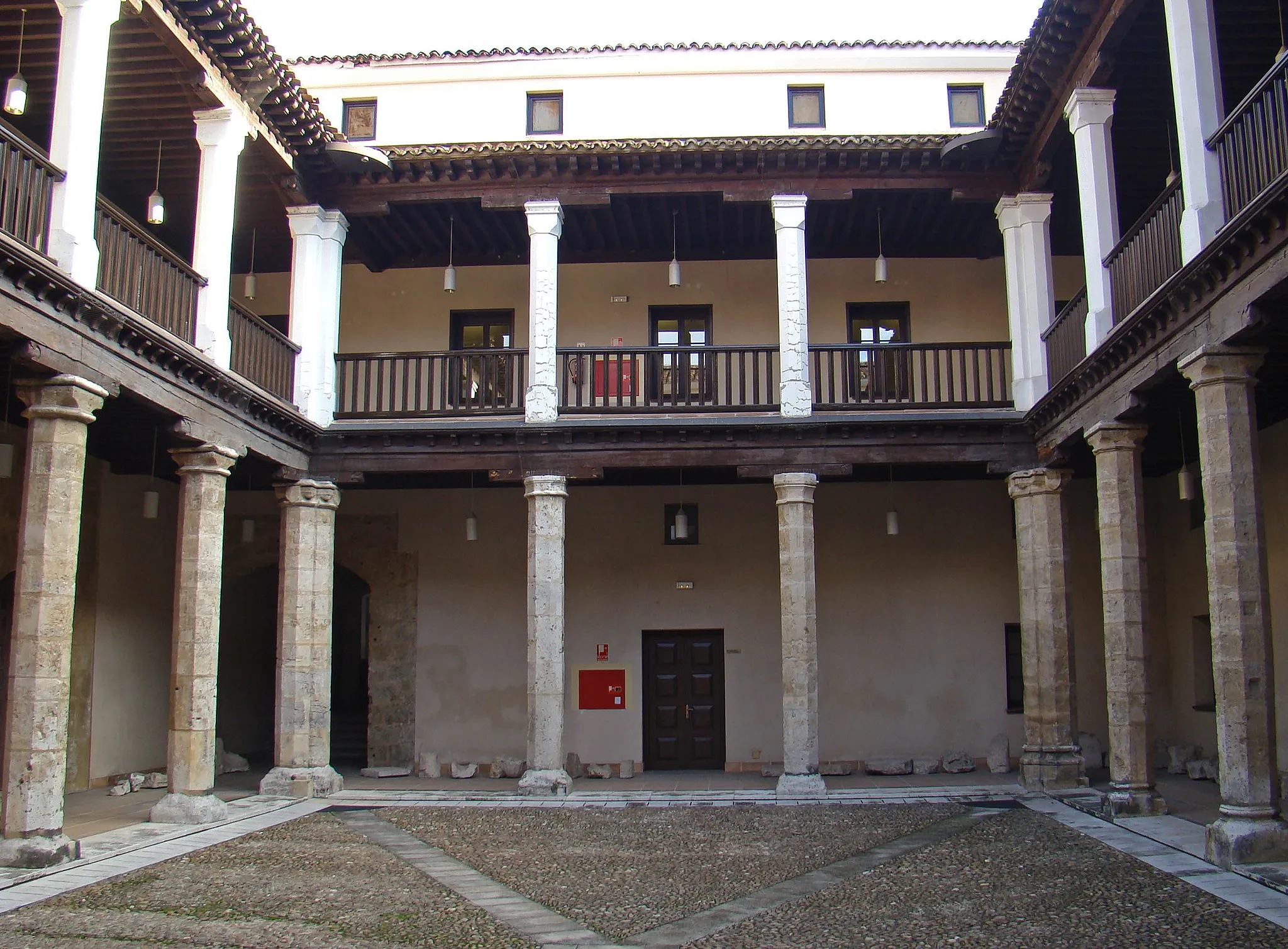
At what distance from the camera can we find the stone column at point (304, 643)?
13.6m

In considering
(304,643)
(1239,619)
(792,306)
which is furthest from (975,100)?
(304,643)

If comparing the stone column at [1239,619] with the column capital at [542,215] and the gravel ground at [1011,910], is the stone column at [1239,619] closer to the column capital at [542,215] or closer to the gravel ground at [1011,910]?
the gravel ground at [1011,910]

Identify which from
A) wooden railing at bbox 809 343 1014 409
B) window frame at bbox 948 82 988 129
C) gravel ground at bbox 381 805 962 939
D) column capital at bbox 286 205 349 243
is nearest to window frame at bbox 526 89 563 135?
column capital at bbox 286 205 349 243

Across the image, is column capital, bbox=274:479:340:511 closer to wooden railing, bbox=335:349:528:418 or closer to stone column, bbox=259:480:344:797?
stone column, bbox=259:480:344:797

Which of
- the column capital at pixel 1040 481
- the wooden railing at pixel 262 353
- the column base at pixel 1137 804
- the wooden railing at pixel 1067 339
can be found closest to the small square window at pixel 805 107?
the wooden railing at pixel 1067 339

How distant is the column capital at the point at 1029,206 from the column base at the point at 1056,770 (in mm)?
6389

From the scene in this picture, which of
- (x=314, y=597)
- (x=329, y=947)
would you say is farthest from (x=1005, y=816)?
(x=314, y=597)

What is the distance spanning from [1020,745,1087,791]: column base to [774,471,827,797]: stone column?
2.47 metres

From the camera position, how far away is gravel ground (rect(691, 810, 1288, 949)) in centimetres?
711

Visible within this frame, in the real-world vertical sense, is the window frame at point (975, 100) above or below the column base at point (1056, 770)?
above

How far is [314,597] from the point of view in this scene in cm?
1385

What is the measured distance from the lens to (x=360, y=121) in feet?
59.4

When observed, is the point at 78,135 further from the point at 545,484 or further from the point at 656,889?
the point at 656,889

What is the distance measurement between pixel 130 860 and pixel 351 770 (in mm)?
6977
